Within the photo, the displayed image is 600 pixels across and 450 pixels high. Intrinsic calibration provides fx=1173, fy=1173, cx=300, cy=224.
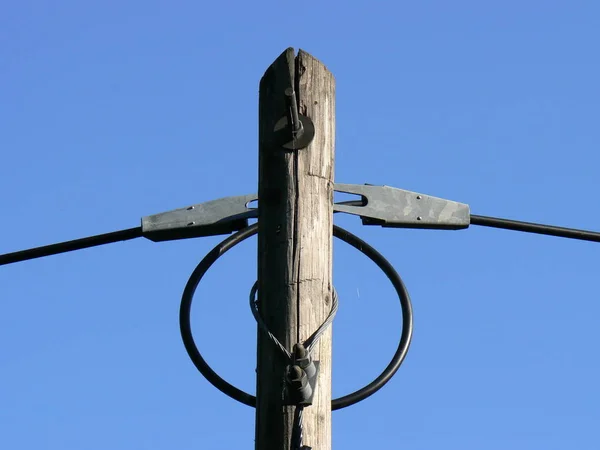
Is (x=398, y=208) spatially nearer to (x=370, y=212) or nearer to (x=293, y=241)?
(x=370, y=212)

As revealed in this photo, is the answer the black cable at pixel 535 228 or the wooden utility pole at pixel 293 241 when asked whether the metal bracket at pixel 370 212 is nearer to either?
the black cable at pixel 535 228

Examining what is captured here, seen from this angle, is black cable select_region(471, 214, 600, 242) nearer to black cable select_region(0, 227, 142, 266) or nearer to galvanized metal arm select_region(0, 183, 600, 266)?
galvanized metal arm select_region(0, 183, 600, 266)

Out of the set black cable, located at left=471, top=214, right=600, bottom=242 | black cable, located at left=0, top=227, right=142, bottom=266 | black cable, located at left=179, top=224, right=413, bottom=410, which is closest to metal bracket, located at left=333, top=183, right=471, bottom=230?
black cable, located at left=179, top=224, right=413, bottom=410

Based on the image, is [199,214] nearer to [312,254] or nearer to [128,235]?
[128,235]

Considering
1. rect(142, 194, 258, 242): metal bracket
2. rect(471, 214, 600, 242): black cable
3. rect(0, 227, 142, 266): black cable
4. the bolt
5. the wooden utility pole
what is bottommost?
the bolt

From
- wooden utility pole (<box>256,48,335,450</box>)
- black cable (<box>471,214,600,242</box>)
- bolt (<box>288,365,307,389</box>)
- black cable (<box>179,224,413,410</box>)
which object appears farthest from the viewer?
black cable (<box>471,214,600,242</box>)

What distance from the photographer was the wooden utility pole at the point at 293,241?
3.85 m

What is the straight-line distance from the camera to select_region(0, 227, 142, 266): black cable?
5.02 m

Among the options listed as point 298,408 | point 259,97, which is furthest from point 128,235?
point 298,408

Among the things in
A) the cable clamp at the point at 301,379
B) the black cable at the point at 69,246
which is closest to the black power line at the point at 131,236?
the black cable at the point at 69,246

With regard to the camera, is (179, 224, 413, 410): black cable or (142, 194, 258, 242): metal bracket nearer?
(179, 224, 413, 410): black cable

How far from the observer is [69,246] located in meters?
5.18

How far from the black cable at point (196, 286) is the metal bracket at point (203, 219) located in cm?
9

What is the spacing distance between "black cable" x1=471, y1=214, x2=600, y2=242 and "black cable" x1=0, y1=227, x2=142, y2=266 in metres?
1.47
